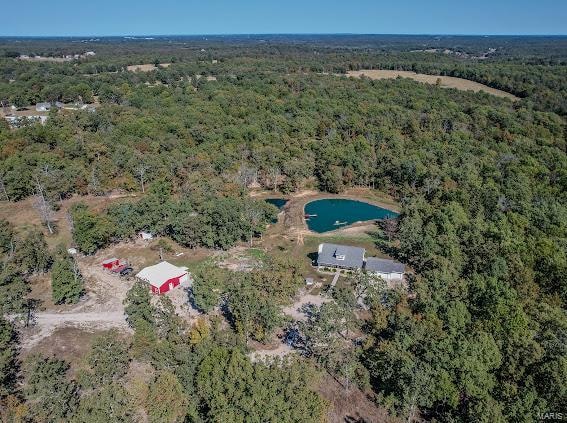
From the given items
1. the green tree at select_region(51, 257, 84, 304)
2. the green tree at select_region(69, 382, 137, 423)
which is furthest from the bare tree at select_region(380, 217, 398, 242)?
the green tree at select_region(69, 382, 137, 423)

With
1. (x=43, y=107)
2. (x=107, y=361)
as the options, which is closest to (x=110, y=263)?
(x=107, y=361)

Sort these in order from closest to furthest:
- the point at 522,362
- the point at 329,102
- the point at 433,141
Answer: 1. the point at 522,362
2. the point at 433,141
3. the point at 329,102

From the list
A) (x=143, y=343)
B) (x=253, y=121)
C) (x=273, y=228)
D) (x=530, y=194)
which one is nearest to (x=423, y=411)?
(x=143, y=343)

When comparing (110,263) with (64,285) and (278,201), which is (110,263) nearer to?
(64,285)

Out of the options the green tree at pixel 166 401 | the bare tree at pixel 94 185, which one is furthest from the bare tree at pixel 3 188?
the green tree at pixel 166 401

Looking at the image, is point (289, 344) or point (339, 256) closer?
point (289, 344)

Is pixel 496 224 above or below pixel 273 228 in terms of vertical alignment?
above

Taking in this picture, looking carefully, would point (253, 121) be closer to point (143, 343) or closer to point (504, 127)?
point (504, 127)
